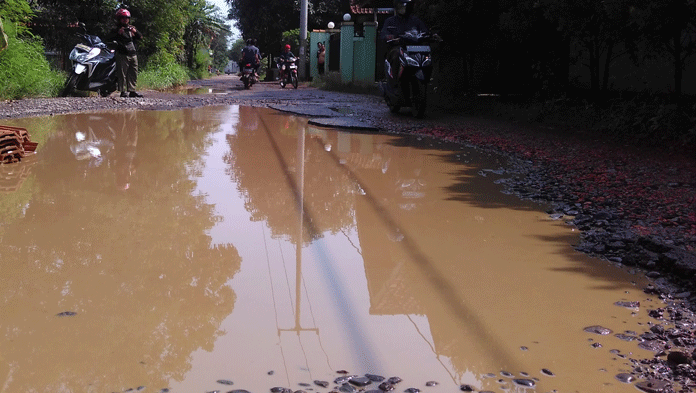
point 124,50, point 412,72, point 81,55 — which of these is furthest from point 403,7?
point 81,55

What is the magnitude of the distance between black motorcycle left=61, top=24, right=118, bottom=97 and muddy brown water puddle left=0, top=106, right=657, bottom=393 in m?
7.54

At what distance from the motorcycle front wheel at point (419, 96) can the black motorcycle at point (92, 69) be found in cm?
665

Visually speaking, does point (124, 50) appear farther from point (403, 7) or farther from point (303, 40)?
point (303, 40)

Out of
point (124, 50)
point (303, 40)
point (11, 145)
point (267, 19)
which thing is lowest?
point (11, 145)

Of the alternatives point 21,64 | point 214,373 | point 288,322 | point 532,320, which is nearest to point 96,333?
point 214,373

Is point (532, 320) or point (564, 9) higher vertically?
point (564, 9)

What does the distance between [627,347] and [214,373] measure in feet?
5.47

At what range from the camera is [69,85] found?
13242mm

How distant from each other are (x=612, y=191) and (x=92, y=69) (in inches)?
430

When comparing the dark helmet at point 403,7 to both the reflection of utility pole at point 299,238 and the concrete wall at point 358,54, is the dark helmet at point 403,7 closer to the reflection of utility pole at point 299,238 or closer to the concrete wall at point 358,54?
the reflection of utility pole at point 299,238

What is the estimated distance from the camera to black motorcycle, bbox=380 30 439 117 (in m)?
10.6

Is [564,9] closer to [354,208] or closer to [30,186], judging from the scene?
[354,208]

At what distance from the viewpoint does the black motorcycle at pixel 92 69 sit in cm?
1313

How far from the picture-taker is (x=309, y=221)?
4.64 metres
